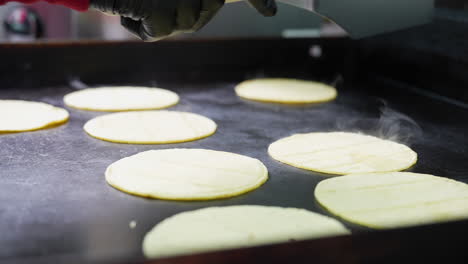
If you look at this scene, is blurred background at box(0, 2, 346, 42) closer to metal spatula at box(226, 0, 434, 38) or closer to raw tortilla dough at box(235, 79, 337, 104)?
raw tortilla dough at box(235, 79, 337, 104)

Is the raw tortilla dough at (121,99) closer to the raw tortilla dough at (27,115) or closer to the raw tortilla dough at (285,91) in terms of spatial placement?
the raw tortilla dough at (27,115)

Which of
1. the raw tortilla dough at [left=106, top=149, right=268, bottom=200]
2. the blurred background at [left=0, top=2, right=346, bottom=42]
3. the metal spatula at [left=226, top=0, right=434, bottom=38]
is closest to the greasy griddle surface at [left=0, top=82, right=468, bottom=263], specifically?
the raw tortilla dough at [left=106, top=149, right=268, bottom=200]

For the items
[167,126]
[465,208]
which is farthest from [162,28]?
[465,208]

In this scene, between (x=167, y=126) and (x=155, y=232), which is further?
(x=167, y=126)

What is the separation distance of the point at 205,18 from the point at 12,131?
712 mm

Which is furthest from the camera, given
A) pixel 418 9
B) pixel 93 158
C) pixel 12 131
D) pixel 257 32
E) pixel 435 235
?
pixel 257 32

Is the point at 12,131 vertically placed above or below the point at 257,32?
below

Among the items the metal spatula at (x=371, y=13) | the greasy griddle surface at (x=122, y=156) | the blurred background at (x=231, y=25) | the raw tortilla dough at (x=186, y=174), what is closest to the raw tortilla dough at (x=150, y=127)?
the greasy griddle surface at (x=122, y=156)

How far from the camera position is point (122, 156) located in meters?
1.63

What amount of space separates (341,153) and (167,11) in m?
0.65

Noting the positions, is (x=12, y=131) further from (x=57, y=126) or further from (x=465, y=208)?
(x=465, y=208)

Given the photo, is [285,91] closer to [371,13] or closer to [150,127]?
[371,13]

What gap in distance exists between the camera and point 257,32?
9.46ft

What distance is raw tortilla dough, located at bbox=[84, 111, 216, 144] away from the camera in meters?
1.76
